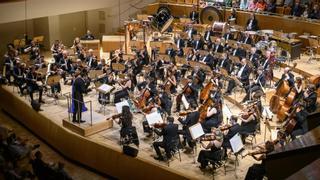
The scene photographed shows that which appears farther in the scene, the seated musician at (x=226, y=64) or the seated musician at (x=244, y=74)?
the seated musician at (x=226, y=64)

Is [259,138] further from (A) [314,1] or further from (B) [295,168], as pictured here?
(A) [314,1]

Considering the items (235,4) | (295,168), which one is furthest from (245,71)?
(295,168)

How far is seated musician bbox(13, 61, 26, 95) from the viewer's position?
46.9 feet

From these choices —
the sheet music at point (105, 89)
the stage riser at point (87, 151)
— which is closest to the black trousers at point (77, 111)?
the stage riser at point (87, 151)

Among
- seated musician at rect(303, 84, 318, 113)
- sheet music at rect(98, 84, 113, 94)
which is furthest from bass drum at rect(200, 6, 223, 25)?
seated musician at rect(303, 84, 318, 113)

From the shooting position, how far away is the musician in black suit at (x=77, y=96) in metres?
11.6

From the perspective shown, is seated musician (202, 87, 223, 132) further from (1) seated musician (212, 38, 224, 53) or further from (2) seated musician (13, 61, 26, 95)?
(2) seated musician (13, 61, 26, 95)

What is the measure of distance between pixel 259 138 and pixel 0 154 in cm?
625

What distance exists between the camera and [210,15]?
20.1 m

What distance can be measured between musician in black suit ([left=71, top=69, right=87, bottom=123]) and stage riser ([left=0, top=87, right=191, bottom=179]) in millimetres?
482

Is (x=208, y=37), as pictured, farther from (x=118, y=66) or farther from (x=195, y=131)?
(x=195, y=131)

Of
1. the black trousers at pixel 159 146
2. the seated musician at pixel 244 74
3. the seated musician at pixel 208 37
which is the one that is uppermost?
the seated musician at pixel 208 37

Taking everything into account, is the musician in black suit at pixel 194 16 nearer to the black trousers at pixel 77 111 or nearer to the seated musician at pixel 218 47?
the seated musician at pixel 218 47

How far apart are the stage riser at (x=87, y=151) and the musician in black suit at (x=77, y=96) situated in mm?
482
